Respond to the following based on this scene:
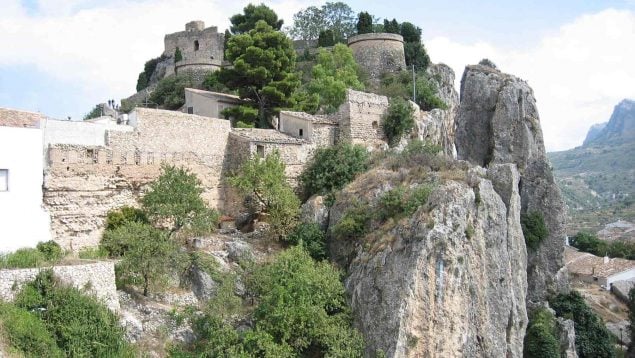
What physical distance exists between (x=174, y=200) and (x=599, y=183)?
5886 inches

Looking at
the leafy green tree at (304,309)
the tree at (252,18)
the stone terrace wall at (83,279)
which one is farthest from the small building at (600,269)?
the stone terrace wall at (83,279)

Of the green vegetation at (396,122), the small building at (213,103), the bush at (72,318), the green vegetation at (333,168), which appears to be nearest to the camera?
the bush at (72,318)

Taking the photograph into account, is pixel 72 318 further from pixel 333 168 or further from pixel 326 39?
pixel 326 39

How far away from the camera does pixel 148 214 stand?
22.2 m

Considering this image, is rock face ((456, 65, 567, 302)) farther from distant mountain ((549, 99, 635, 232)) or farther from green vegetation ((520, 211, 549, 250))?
distant mountain ((549, 99, 635, 232))

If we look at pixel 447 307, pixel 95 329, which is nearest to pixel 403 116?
pixel 447 307

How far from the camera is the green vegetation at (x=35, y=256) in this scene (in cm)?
1777

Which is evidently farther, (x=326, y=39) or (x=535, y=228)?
(x=326, y=39)

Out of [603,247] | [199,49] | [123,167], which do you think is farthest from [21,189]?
[603,247]

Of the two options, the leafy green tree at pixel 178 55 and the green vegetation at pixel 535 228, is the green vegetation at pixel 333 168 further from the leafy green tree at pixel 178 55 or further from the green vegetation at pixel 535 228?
the leafy green tree at pixel 178 55

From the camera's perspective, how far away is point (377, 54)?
45.4 m

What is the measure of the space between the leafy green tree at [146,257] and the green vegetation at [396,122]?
14.0 m

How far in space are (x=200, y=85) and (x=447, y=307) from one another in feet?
94.1

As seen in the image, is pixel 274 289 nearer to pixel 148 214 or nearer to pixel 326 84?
pixel 148 214
